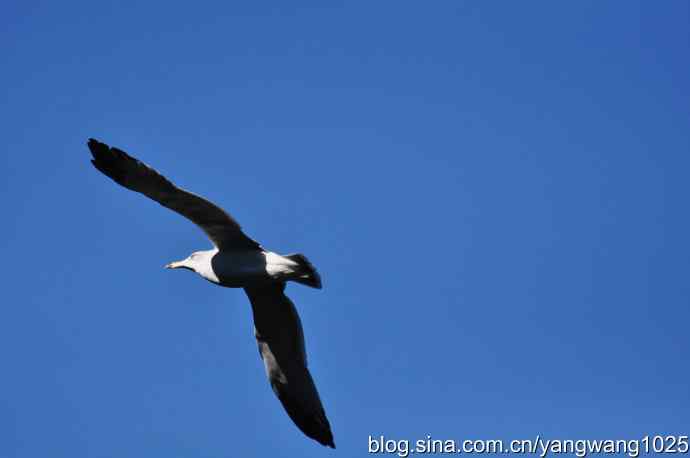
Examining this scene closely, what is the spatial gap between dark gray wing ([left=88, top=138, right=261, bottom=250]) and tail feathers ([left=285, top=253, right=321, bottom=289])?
0.83 m

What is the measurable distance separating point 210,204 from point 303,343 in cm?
318

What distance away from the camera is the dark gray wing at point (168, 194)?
1261 cm

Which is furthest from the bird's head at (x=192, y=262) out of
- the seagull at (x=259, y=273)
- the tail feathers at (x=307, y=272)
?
the tail feathers at (x=307, y=272)

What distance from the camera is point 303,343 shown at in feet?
48.6

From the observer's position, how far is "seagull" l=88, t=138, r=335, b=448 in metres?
12.7

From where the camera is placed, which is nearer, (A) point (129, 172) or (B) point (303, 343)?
(A) point (129, 172)

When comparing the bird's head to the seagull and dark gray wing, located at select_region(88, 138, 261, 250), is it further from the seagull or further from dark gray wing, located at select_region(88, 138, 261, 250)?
dark gray wing, located at select_region(88, 138, 261, 250)

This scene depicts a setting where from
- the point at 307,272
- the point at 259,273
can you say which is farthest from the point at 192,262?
the point at 307,272

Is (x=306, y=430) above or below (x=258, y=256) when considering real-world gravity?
below

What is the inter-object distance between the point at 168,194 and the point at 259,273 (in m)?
1.57

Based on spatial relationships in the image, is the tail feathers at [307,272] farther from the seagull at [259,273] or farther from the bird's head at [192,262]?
the bird's head at [192,262]

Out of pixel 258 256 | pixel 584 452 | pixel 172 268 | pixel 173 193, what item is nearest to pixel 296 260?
pixel 258 256

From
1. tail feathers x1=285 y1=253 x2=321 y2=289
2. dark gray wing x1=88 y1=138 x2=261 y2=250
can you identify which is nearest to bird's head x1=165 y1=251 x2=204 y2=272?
dark gray wing x1=88 y1=138 x2=261 y2=250

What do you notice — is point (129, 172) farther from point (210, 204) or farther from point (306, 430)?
point (306, 430)
